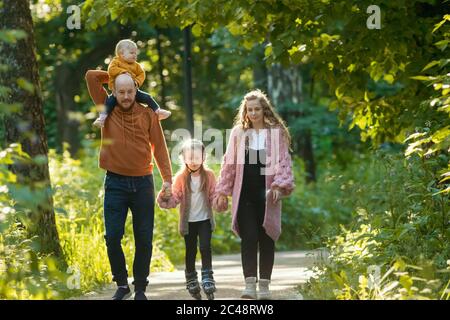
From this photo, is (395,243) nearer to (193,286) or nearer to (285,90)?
(193,286)

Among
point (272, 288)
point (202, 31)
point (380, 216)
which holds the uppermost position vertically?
point (202, 31)

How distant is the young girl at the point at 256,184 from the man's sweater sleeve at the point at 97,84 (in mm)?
1186

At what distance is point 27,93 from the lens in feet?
35.4

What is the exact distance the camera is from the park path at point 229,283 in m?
9.46

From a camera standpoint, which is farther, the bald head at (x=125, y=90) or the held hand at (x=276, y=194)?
the held hand at (x=276, y=194)

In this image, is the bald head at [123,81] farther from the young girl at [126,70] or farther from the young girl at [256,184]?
the young girl at [256,184]

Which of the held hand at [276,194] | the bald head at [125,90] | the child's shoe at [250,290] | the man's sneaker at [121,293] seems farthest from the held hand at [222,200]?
the bald head at [125,90]

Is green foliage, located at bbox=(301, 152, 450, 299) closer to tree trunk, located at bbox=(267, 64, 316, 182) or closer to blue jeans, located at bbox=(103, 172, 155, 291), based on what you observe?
blue jeans, located at bbox=(103, 172, 155, 291)

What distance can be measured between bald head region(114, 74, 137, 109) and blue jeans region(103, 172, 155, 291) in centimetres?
58

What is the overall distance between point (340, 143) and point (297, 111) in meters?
10.1

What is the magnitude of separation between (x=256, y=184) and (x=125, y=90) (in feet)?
4.72

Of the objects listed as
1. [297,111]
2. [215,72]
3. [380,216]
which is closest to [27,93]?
[380,216]
